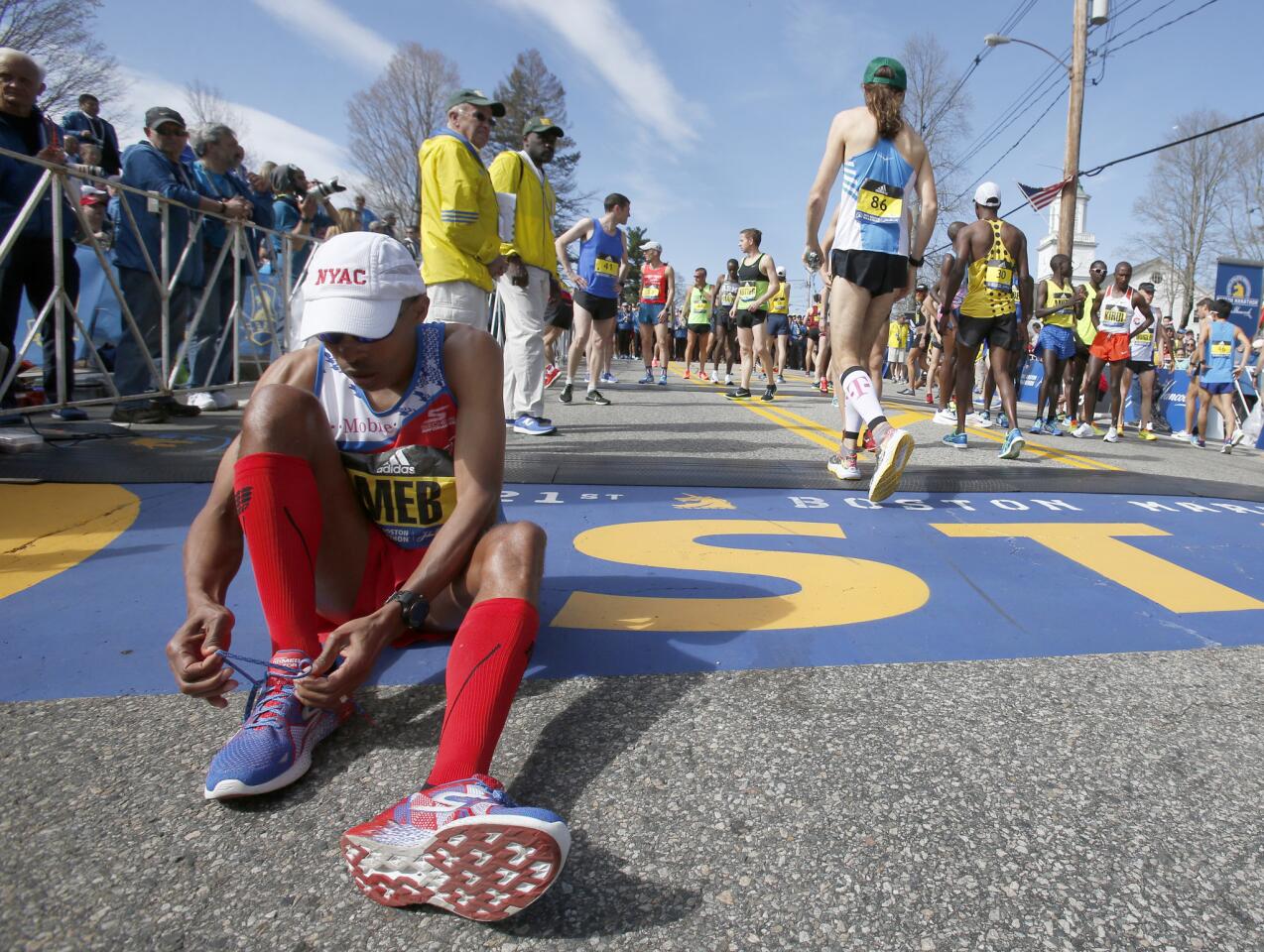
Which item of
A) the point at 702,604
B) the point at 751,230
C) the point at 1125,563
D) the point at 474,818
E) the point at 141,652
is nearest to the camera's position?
the point at 474,818

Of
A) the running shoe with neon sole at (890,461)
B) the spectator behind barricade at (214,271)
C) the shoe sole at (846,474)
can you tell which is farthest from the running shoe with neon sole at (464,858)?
the spectator behind barricade at (214,271)

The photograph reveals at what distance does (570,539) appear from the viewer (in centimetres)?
324

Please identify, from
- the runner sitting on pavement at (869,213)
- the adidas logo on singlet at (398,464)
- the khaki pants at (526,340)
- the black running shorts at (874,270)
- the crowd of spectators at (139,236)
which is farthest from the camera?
the khaki pants at (526,340)

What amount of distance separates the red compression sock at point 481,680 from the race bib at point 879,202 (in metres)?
3.65

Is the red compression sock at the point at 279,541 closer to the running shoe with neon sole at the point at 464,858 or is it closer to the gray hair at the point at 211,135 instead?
the running shoe with neon sole at the point at 464,858

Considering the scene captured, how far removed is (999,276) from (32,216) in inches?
268

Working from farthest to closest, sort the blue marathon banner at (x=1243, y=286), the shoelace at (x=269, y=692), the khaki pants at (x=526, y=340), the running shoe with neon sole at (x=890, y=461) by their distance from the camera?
the blue marathon banner at (x=1243, y=286), the khaki pants at (x=526, y=340), the running shoe with neon sole at (x=890, y=461), the shoelace at (x=269, y=692)

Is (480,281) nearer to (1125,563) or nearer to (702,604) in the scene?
(702,604)

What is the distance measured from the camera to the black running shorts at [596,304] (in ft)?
28.0

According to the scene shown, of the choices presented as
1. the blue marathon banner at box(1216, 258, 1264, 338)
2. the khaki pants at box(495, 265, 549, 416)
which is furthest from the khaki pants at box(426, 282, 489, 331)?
the blue marathon banner at box(1216, 258, 1264, 338)

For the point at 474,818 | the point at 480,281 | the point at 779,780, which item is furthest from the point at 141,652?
the point at 480,281

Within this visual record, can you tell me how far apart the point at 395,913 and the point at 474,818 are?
9.3 inches

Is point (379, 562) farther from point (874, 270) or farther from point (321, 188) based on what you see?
point (321, 188)

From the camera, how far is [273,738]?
4.99ft
